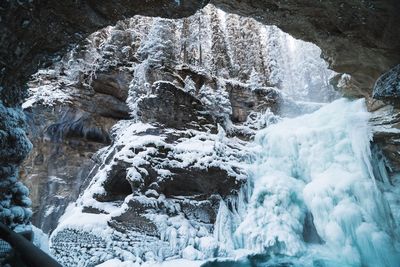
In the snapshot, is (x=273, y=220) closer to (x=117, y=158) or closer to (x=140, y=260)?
(x=140, y=260)

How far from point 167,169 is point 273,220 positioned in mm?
5091

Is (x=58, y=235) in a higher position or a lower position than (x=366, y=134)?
lower

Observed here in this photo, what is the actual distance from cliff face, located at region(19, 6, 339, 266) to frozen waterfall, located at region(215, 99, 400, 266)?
1.05 metres

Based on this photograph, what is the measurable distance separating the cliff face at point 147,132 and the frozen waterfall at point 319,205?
41.2 inches

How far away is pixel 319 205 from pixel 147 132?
845cm

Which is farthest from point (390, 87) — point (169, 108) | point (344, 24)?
point (169, 108)

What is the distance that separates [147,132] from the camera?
14703 millimetres

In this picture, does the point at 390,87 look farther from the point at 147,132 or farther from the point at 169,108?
the point at 147,132

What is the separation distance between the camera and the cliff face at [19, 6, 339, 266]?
12422mm

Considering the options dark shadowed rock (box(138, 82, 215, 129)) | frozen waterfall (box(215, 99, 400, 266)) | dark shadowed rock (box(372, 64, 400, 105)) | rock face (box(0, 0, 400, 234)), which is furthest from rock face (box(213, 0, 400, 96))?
dark shadowed rock (box(138, 82, 215, 129))

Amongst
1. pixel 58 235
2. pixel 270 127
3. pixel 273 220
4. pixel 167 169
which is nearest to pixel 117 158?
pixel 167 169

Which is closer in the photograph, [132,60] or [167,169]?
[167,169]

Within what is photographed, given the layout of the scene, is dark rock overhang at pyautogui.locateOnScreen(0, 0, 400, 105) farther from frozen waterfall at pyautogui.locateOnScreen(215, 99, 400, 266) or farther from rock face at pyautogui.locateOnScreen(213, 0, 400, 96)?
frozen waterfall at pyautogui.locateOnScreen(215, 99, 400, 266)

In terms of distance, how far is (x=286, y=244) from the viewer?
1167 centimetres
